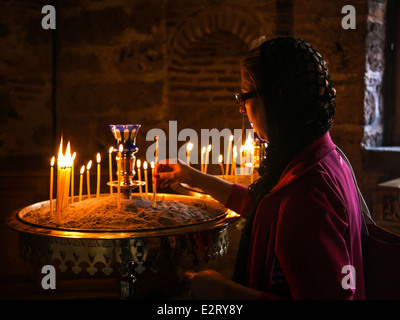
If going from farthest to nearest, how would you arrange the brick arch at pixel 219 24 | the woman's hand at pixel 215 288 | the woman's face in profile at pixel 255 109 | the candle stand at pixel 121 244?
the brick arch at pixel 219 24
the candle stand at pixel 121 244
the woman's face in profile at pixel 255 109
the woman's hand at pixel 215 288

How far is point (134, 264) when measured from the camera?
1706 millimetres

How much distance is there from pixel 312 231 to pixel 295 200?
3.6 inches

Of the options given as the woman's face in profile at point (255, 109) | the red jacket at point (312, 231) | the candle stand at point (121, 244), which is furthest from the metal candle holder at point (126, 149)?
the red jacket at point (312, 231)

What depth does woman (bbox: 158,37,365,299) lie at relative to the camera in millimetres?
1129

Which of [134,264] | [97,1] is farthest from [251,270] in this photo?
[97,1]

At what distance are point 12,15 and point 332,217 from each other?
3.38 meters

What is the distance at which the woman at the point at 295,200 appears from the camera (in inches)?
44.4

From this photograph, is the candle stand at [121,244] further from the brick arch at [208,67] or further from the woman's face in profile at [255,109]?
the brick arch at [208,67]

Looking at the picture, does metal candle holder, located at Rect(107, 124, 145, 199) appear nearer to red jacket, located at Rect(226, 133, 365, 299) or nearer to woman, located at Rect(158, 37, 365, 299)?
woman, located at Rect(158, 37, 365, 299)

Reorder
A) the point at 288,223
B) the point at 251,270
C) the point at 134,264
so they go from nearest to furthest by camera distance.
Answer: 1. the point at 288,223
2. the point at 251,270
3. the point at 134,264

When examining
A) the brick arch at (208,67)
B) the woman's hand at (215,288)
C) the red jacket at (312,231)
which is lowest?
the woman's hand at (215,288)

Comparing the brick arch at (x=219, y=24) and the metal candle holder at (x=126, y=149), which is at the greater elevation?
the brick arch at (x=219, y=24)
